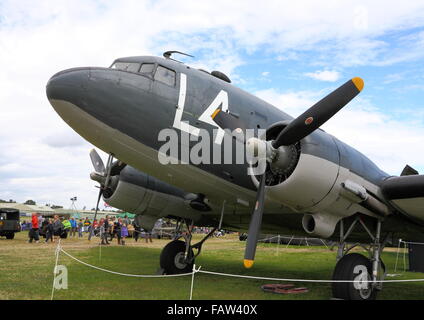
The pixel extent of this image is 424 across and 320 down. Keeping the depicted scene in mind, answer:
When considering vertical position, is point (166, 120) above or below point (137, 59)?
below

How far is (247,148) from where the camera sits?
8211 millimetres

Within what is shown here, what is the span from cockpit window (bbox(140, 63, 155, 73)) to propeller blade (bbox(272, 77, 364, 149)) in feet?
10.6

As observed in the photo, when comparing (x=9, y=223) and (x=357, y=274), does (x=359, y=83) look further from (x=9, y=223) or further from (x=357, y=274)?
(x=9, y=223)

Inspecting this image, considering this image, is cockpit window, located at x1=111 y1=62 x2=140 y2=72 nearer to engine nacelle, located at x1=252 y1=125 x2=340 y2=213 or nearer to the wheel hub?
engine nacelle, located at x1=252 y1=125 x2=340 y2=213

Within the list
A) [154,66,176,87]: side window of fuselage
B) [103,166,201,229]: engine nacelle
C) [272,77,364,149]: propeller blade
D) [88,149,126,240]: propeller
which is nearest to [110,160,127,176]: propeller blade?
[88,149,126,240]: propeller

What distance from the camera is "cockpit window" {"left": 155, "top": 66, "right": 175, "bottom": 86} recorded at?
909 centimetres

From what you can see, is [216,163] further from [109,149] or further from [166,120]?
→ [109,149]

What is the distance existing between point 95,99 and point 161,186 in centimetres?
545

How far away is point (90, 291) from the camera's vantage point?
9031 mm

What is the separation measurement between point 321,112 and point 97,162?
824cm

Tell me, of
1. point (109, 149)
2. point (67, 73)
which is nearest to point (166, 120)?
point (109, 149)

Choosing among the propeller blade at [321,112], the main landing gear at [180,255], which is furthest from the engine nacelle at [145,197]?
the propeller blade at [321,112]

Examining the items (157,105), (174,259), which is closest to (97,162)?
(174,259)

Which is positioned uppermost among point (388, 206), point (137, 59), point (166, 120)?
point (137, 59)
